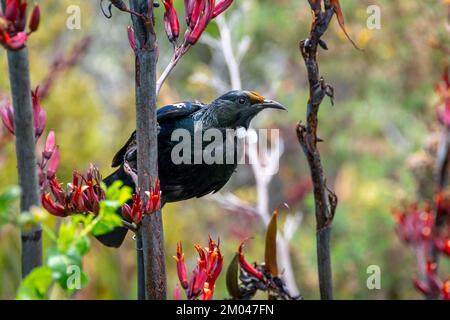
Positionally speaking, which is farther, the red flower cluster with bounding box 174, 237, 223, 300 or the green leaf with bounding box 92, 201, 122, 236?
the red flower cluster with bounding box 174, 237, 223, 300

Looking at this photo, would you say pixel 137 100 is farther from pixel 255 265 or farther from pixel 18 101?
pixel 255 265

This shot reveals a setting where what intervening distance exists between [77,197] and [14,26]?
558 millimetres

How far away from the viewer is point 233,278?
6.87 feet

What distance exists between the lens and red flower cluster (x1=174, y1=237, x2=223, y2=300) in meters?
1.67

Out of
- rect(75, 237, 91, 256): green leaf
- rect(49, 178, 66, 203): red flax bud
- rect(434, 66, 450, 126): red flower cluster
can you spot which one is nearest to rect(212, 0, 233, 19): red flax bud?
rect(49, 178, 66, 203): red flax bud

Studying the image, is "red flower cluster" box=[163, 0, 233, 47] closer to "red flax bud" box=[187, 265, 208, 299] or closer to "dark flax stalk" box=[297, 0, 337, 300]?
"dark flax stalk" box=[297, 0, 337, 300]

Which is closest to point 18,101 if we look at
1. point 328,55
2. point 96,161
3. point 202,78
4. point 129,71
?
point 202,78

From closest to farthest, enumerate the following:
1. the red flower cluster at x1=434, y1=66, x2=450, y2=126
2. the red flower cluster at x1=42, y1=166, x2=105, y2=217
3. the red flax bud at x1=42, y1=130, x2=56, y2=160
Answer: the red flower cluster at x1=42, y1=166, x2=105, y2=217 → the red flax bud at x1=42, y1=130, x2=56, y2=160 → the red flower cluster at x1=434, y1=66, x2=450, y2=126

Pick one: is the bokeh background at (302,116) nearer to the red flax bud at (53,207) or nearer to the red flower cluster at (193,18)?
the red flower cluster at (193,18)

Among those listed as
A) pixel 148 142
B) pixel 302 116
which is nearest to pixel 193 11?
pixel 148 142

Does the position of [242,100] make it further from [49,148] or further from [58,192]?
[58,192]

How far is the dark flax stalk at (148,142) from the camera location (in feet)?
5.50

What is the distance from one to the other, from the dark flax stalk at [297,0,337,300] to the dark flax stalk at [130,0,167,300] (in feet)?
1.27
